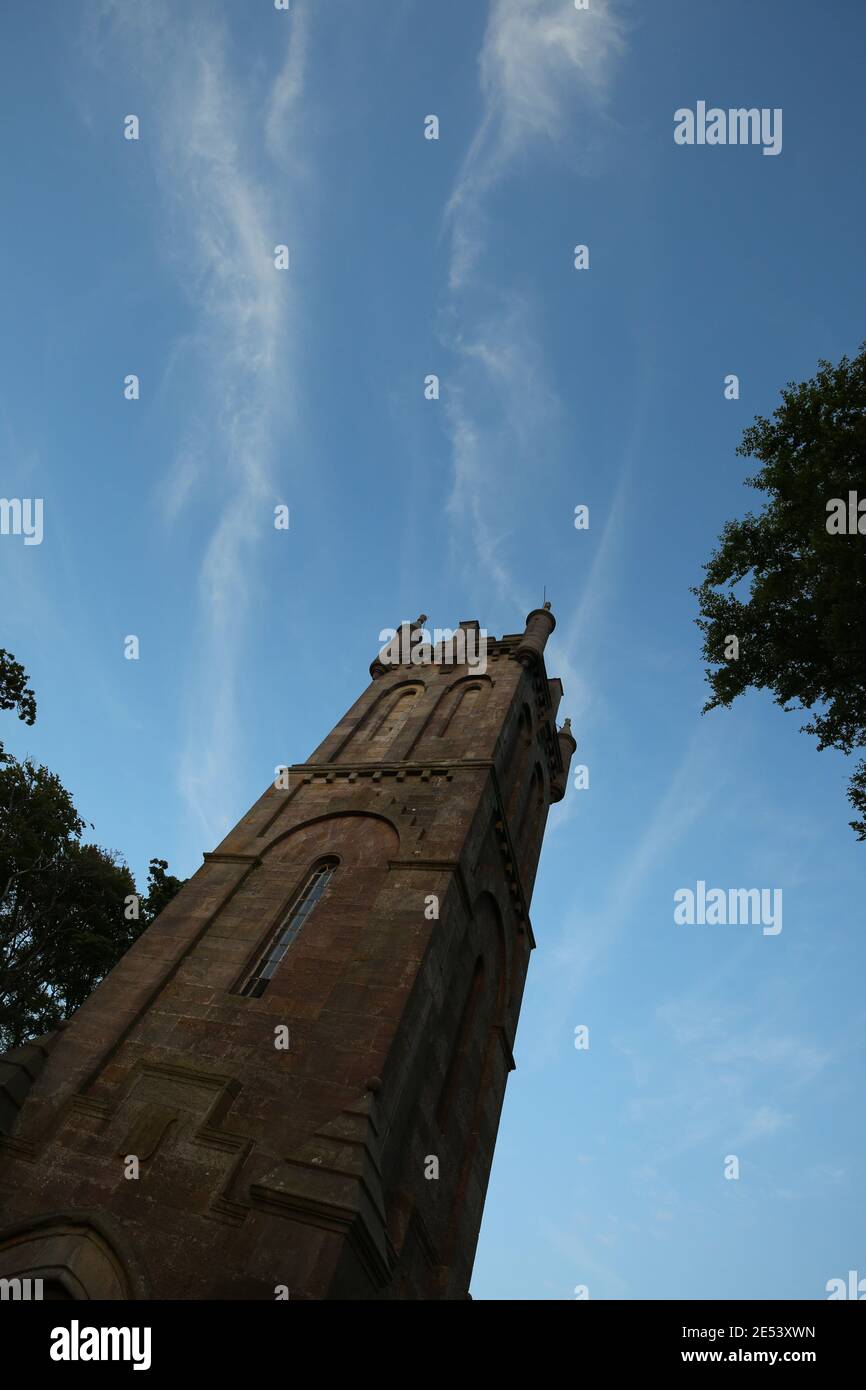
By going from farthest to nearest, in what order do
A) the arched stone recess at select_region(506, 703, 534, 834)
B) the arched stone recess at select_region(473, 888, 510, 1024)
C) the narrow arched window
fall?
the arched stone recess at select_region(506, 703, 534, 834)
the arched stone recess at select_region(473, 888, 510, 1024)
the narrow arched window

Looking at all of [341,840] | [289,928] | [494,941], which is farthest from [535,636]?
[289,928]

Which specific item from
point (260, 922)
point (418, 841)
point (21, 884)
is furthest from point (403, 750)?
point (21, 884)

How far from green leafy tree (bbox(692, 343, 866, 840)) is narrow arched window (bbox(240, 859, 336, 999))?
9804 mm

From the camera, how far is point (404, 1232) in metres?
13.5

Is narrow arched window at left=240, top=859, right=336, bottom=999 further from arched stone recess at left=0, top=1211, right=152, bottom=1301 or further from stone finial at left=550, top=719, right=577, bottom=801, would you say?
stone finial at left=550, top=719, right=577, bottom=801

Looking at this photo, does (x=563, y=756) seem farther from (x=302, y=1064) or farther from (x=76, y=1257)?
(x=76, y=1257)

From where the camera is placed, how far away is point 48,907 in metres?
27.0

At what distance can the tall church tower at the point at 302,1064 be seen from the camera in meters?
11.1

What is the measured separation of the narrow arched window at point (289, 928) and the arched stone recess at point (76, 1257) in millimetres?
4434

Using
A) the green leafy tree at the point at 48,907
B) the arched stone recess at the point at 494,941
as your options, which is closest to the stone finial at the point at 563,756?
the arched stone recess at the point at 494,941

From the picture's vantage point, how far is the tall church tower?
36.4 ft

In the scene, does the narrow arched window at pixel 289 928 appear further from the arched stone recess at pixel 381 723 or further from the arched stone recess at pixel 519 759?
the arched stone recess at pixel 519 759

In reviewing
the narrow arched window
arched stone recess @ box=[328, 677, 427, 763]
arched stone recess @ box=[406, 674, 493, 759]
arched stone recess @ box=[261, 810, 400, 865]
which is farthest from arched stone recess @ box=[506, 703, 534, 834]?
the narrow arched window
